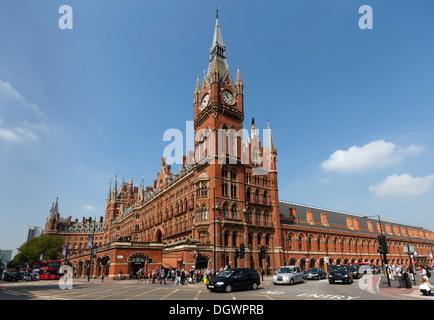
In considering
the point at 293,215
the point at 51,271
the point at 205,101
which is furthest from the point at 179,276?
the point at 293,215

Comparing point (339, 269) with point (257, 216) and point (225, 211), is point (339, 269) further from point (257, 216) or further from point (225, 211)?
point (257, 216)

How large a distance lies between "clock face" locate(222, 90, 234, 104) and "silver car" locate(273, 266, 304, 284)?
104 feet

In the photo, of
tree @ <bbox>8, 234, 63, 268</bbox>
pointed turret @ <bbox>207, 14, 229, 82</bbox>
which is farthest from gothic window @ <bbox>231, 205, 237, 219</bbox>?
tree @ <bbox>8, 234, 63, 268</bbox>

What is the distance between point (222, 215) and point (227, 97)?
21.5 meters

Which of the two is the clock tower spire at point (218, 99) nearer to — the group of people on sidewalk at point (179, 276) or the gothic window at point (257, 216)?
the gothic window at point (257, 216)

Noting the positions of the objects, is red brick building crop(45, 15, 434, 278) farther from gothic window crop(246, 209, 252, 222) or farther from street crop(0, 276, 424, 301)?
street crop(0, 276, 424, 301)

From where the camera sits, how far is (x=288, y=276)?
2534 centimetres

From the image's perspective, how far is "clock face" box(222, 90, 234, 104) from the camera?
163 ft

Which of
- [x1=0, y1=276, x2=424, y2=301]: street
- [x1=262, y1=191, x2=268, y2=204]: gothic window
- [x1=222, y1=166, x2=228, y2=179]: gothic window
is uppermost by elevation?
[x1=222, y1=166, x2=228, y2=179]: gothic window

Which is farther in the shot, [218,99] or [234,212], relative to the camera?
[218,99]

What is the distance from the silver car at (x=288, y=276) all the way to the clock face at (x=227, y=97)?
104 feet

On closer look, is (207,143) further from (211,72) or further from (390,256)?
(390,256)
